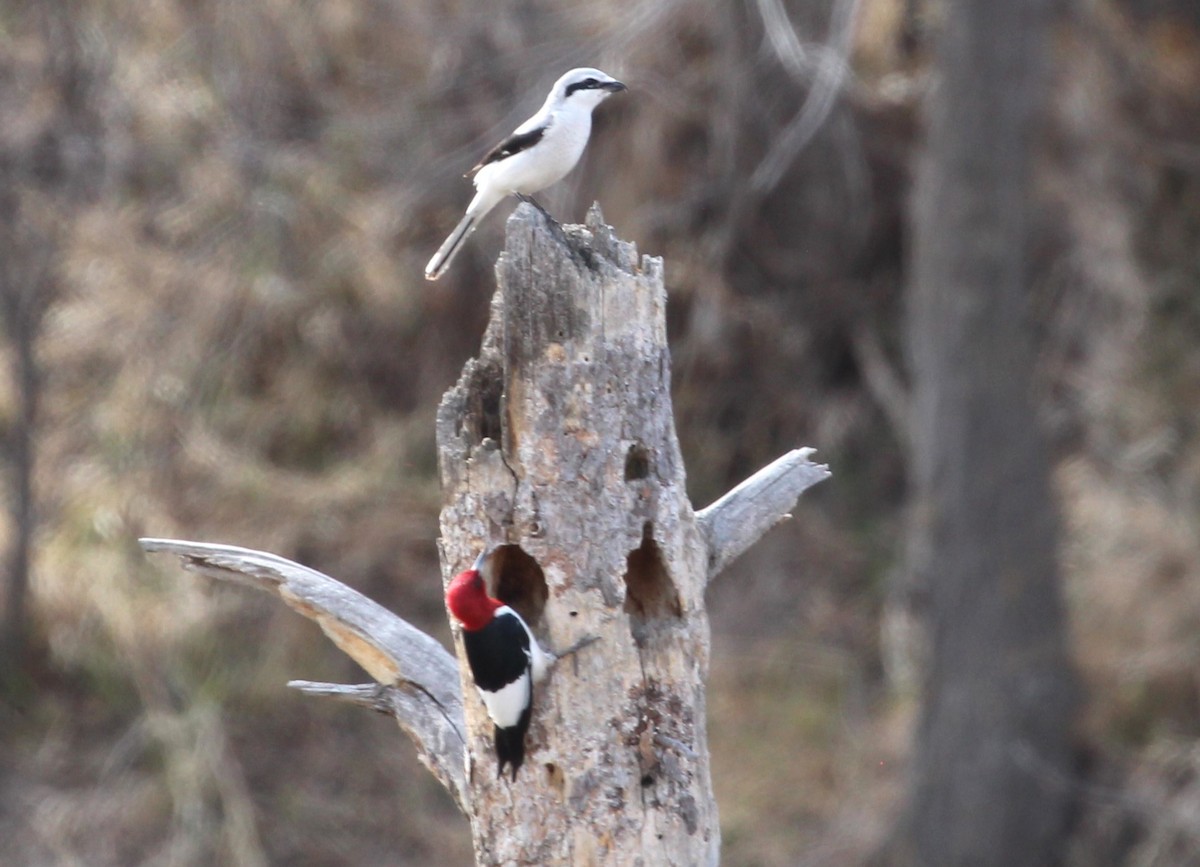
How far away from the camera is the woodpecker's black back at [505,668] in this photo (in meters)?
3.24

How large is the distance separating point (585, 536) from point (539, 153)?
1255 mm

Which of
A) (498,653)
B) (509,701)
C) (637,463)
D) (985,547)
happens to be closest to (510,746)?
(509,701)

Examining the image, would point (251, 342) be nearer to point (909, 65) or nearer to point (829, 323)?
point (829, 323)

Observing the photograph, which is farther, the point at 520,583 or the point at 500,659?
the point at 520,583

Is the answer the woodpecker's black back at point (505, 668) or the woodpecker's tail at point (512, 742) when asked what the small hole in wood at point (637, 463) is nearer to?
the woodpecker's black back at point (505, 668)

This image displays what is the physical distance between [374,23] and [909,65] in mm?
3170

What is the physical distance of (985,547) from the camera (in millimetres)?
7902

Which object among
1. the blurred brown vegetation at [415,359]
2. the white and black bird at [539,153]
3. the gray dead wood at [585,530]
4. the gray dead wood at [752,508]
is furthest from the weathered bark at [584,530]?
the blurred brown vegetation at [415,359]

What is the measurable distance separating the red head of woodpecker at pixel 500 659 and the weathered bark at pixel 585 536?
5cm

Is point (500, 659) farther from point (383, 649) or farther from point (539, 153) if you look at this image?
point (539, 153)

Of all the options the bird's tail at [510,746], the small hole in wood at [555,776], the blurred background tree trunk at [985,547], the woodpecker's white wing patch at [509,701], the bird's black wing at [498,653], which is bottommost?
the small hole in wood at [555,776]

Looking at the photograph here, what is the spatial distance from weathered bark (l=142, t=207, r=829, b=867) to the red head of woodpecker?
51 mm

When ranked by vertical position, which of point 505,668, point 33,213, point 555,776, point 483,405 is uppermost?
point 33,213

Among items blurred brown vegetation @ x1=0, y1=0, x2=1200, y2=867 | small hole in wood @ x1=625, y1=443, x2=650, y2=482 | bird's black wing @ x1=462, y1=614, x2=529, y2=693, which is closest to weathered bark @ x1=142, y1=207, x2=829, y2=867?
small hole in wood @ x1=625, y1=443, x2=650, y2=482
